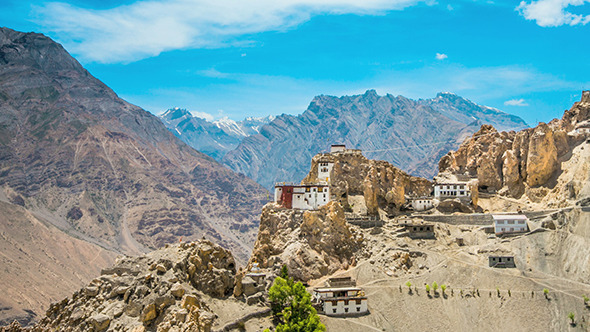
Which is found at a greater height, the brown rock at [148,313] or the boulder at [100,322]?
the brown rock at [148,313]

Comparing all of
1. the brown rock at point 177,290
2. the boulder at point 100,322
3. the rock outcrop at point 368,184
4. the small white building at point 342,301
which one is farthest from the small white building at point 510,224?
the boulder at point 100,322

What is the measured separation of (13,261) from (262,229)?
124473mm

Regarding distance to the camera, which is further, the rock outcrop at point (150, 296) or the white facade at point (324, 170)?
the white facade at point (324, 170)

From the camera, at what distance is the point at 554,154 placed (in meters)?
114

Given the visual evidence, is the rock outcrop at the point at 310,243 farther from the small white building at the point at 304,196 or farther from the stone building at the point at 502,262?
the stone building at the point at 502,262

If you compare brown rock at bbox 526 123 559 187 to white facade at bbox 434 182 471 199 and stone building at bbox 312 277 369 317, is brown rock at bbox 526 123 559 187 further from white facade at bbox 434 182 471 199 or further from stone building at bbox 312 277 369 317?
stone building at bbox 312 277 369 317

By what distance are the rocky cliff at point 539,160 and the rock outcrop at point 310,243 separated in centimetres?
3445

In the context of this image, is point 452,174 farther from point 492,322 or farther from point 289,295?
point 289,295

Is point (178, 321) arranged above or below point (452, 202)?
below

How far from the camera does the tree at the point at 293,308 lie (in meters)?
75.8

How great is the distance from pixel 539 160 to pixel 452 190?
1633 cm

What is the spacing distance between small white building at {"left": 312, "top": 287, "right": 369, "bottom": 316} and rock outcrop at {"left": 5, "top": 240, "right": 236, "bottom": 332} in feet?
43.7

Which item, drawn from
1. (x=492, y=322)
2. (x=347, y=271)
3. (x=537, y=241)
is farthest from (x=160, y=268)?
(x=537, y=241)

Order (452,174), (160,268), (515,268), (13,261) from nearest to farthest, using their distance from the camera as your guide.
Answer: (160,268), (515,268), (452,174), (13,261)
